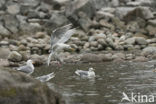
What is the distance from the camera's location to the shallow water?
426 inches

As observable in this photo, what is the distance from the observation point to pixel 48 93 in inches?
352

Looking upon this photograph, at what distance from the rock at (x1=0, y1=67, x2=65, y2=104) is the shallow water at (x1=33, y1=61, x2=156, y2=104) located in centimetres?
143

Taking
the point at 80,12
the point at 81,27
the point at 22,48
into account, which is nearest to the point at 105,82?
the point at 22,48

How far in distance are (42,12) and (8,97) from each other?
2839cm

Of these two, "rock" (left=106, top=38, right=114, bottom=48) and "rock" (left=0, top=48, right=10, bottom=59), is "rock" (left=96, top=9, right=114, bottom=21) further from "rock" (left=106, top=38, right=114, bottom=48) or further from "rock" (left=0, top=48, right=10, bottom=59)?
"rock" (left=0, top=48, right=10, bottom=59)

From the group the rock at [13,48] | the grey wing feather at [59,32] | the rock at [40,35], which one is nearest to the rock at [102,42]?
the rock at [40,35]

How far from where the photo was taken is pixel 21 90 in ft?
28.0

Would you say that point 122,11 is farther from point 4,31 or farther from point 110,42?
point 4,31

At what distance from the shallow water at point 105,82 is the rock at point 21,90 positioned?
4.69 ft

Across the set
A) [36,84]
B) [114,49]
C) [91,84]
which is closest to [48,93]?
[36,84]

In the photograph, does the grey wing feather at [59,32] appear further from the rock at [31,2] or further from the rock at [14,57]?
the rock at [31,2]

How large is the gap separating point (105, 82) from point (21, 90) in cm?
514

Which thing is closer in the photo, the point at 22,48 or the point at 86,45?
the point at 22,48

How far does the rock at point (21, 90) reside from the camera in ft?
27.6
